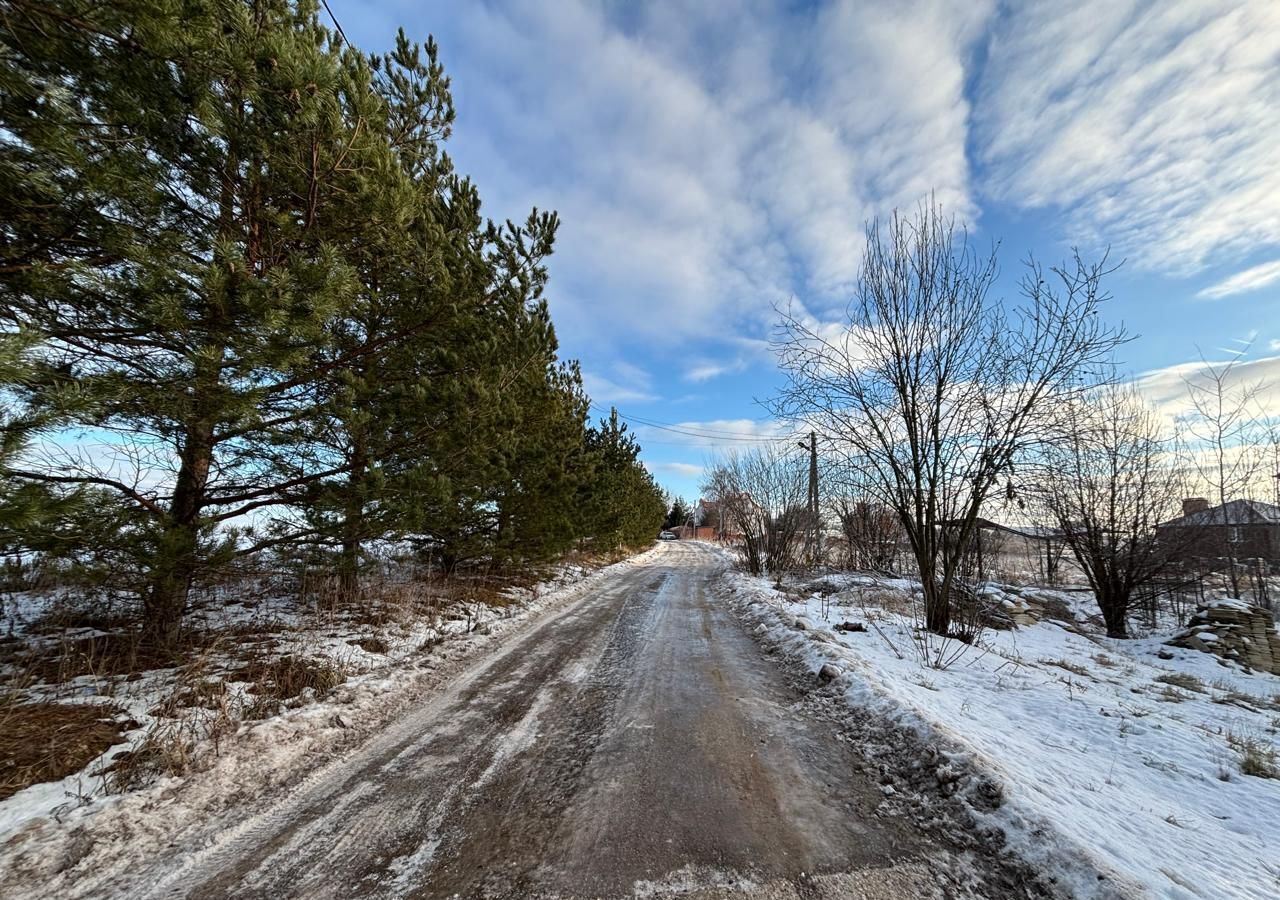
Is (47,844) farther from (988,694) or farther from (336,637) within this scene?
(988,694)

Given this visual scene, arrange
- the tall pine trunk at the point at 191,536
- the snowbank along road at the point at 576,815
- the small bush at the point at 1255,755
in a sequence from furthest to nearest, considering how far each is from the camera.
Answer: the tall pine trunk at the point at 191,536
the small bush at the point at 1255,755
the snowbank along road at the point at 576,815

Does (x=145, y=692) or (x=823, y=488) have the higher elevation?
(x=823, y=488)

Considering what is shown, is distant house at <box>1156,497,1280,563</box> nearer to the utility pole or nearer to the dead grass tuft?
the utility pole

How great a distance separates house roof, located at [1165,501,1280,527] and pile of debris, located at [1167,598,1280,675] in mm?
4077

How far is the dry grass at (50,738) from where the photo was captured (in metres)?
2.75

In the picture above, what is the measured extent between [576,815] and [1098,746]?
397cm

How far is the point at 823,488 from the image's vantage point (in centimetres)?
1670

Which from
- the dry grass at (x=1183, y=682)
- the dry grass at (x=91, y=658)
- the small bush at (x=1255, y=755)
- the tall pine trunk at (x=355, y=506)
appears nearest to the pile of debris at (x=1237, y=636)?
the dry grass at (x=1183, y=682)

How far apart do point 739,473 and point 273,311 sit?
64.6 feet

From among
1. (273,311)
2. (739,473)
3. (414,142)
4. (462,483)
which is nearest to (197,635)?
(462,483)

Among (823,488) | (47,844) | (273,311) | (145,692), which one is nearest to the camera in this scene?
(47,844)

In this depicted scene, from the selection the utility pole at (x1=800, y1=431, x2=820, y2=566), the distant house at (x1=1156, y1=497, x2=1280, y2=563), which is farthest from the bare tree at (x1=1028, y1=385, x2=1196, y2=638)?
the utility pole at (x1=800, y1=431, x2=820, y2=566)

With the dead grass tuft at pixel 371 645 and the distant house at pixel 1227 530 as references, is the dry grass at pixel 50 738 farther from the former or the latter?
the distant house at pixel 1227 530

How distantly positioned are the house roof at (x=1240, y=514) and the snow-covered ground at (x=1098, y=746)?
6.94 m
